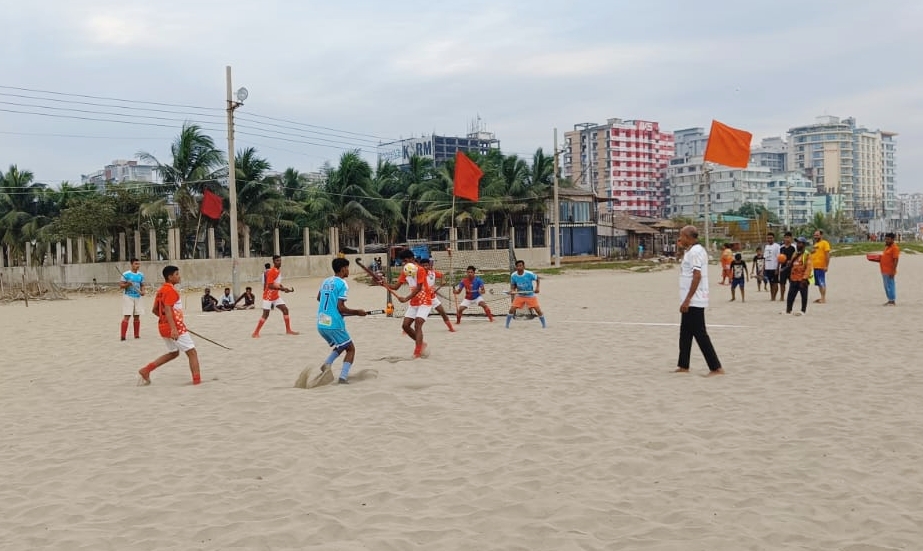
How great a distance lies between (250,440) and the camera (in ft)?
20.6

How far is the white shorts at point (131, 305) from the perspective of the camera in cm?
1364

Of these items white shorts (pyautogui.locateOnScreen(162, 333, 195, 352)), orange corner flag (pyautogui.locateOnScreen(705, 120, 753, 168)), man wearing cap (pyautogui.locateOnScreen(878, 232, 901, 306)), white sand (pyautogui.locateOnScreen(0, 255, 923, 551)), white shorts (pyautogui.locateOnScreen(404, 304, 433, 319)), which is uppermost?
orange corner flag (pyautogui.locateOnScreen(705, 120, 753, 168))

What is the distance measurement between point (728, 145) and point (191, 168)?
79.4ft

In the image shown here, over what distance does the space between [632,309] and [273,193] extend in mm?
25401

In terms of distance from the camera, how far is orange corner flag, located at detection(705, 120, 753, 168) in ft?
92.7

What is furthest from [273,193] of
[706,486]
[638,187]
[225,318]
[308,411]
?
[638,187]

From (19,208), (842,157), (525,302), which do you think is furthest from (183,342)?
(842,157)

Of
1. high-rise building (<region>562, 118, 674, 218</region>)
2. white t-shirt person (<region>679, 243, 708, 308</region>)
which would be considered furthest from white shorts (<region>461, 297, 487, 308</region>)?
high-rise building (<region>562, 118, 674, 218</region>)

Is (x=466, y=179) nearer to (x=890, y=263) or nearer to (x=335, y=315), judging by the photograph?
(x=890, y=263)

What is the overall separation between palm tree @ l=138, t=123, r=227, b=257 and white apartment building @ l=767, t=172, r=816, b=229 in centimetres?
11944

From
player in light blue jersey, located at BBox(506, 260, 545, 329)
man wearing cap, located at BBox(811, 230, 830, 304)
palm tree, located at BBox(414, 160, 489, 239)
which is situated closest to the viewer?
player in light blue jersey, located at BBox(506, 260, 545, 329)

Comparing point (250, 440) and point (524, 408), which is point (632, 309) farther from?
point (250, 440)

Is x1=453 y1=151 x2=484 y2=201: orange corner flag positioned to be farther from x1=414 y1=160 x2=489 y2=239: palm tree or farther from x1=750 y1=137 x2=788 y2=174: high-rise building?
x1=750 y1=137 x2=788 y2=174: high-rise building

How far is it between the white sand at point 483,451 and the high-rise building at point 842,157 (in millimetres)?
174329
